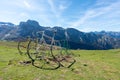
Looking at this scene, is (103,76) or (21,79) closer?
(21,79)

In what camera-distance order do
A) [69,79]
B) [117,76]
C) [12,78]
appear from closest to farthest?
[12,78], [69,79], [117,76]

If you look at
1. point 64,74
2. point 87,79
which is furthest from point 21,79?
point 87,79

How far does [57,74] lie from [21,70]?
4.97m

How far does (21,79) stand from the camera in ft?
80.8

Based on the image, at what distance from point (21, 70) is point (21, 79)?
4.62 m

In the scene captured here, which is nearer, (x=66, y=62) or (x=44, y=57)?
(x=66, y=62)

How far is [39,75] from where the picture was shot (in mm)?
27141

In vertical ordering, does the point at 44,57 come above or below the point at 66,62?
above

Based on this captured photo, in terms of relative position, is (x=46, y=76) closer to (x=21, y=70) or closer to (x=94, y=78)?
(x=21, y=70)

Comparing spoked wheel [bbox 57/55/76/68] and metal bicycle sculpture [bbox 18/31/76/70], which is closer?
metal bicycle sculpture [bbox 18/31/76/70]

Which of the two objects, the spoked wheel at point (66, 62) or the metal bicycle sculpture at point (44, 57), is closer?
the metal bicycle sculpture at point (44, 57)

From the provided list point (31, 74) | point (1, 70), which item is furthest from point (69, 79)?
point (1, 70)

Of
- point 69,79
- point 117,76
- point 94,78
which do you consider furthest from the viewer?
point 117,76

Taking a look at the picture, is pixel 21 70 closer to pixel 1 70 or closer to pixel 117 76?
pixel 1 70
